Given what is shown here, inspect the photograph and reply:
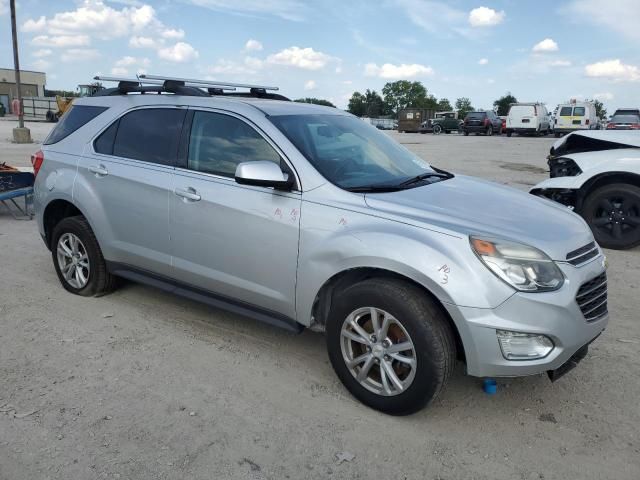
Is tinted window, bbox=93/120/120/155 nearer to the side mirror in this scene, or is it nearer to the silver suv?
the silver suv

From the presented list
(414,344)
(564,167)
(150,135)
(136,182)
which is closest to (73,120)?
(150,135)

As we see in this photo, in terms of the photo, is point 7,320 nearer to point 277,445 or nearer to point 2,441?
point 2,441

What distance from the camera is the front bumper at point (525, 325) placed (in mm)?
2738

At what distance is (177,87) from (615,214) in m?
5.20

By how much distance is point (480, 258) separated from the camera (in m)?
2.79

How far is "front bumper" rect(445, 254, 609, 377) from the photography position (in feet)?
8.98

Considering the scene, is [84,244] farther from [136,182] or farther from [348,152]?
[348,152]

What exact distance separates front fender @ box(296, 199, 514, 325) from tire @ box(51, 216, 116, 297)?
2.09 meters

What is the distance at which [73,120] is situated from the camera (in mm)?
4809

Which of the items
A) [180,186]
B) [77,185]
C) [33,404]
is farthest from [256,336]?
[77,185]

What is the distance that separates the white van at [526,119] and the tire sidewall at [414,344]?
34345 mm

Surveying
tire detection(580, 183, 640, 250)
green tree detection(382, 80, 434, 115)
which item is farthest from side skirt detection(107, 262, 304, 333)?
green tree detection(382, 80, 434, 115)

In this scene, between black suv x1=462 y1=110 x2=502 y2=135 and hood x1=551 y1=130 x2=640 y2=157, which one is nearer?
hood x1=551 y1=130 x2=640 y2=157

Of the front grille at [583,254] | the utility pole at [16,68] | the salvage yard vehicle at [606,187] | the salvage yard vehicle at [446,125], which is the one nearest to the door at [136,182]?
the front grille at [583,254]
